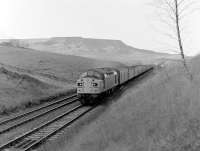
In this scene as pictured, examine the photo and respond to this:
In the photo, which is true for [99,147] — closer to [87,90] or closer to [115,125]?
[115,125]

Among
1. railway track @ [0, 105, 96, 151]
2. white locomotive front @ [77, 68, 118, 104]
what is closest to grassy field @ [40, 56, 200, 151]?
railway track @ [0, 105, 96, 151]

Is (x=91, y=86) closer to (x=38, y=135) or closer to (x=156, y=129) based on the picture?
(x=38, y=135)

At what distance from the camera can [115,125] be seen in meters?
15.0

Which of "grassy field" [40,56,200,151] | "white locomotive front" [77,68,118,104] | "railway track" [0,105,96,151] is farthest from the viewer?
"white locomotive front" [77,68,118,104]

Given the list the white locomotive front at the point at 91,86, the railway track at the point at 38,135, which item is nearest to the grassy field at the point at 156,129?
the railway track at the point at 38,135

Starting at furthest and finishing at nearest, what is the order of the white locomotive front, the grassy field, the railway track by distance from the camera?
the white locomotive front
the railway track
the grassy field

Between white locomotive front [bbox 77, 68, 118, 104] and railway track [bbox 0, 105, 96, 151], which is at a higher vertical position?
white locomotive front [bbox 77, 68, 118, 104]

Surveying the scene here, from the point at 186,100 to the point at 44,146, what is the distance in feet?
24.8

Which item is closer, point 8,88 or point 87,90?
point 87,90

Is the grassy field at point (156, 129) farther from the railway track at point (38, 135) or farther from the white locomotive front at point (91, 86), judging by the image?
the white locomotive front at point (91, 86)

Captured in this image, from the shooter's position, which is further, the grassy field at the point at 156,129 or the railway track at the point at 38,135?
the railway track at the point at 38,135

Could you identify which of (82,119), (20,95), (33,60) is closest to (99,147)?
(82,119)

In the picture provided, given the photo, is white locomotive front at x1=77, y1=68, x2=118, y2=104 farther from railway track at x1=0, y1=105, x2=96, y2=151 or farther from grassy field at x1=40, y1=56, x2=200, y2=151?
grassy field at x1=40, y1=56, x2=200, y2=151

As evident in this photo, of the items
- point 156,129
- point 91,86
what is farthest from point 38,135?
point 91,86
